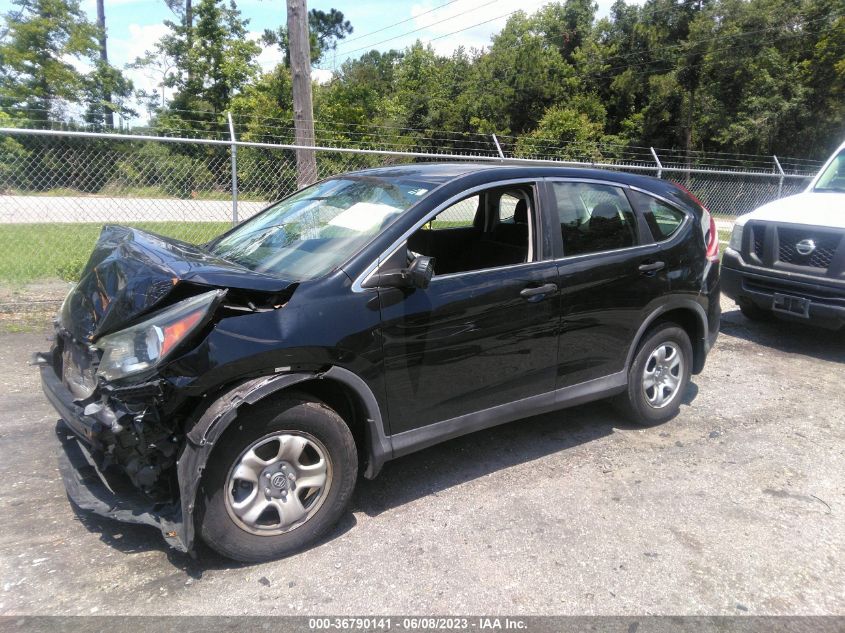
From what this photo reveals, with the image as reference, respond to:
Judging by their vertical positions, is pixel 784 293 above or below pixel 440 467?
above

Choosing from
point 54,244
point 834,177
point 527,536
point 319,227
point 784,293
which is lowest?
point 527,536

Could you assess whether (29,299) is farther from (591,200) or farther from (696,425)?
(696,425)

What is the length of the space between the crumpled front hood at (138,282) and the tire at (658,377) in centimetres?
265

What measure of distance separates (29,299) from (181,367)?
5.56 m

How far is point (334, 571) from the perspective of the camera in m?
2.88

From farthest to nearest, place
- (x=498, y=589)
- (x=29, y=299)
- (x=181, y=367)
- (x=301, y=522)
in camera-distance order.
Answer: (x=29, y=299)
(x=301, y=522)
(x=498, y=589)
(x=181, y=367)

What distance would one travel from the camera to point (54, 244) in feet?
29.4

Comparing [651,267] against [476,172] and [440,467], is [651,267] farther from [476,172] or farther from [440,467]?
[440,467]

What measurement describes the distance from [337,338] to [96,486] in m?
1.33

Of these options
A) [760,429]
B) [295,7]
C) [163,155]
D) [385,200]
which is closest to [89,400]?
[385,200]

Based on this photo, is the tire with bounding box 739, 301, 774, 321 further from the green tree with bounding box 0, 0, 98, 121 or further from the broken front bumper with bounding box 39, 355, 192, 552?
the green tree with bounding box 0, 0, 98, 121

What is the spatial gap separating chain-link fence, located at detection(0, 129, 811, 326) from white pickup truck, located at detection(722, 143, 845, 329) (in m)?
2.57

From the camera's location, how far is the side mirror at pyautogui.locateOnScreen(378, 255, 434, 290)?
307cm

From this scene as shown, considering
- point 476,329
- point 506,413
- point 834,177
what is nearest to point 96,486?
point 476,329
